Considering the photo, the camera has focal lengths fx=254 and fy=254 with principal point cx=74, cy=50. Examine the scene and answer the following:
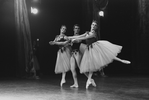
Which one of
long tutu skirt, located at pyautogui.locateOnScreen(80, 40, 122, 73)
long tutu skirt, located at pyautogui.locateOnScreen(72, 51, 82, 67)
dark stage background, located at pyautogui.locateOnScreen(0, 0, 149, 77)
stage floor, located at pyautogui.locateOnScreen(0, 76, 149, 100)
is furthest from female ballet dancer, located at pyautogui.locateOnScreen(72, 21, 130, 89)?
dark stage background, located at pyautogui.locateOnScreen(0, 0, 149, 77)

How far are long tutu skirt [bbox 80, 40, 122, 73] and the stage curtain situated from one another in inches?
106

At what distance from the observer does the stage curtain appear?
22.9 feet

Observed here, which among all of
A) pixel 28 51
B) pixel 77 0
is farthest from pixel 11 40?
pixel 77 0

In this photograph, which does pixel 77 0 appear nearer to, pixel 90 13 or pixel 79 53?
pixel 90 13

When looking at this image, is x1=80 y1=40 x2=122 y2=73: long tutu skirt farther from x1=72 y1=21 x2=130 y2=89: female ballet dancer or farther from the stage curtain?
the stage curtain

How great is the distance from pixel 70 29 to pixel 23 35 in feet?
8.82

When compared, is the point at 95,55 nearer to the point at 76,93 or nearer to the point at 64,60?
the point at 64,60

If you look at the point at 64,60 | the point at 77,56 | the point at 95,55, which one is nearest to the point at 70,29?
the point at 64,60

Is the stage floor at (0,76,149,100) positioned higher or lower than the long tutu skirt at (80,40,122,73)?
lower

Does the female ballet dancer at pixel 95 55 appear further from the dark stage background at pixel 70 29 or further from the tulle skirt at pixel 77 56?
the dark stage background at pixel 70 29

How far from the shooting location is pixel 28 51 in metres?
6.99

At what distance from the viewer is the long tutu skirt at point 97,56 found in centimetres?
457

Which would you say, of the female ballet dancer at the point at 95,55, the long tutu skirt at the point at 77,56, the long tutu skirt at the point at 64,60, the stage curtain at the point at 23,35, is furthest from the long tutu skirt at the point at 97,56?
the stage curtain at the point at 23,35

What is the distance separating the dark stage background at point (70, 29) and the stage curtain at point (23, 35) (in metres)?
1.60
